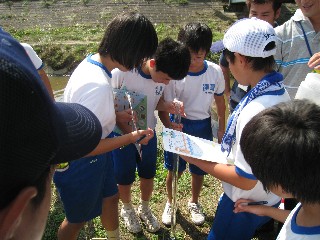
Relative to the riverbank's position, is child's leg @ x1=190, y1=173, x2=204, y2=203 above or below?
above

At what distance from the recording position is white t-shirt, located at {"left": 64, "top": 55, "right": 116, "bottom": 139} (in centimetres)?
182

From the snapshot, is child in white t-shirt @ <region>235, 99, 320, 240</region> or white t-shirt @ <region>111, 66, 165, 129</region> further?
white t-shirt @ <region>111, 66, 165, 129</region>

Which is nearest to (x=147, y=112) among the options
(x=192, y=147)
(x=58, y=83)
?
(x=192, y=147)

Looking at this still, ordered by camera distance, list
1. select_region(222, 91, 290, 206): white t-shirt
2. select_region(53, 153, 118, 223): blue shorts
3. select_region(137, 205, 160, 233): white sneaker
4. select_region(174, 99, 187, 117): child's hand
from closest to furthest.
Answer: select_region(222, 91, 290, 206): white t-shirt → select_region(53, 153, 118, 223): blue shorts → select_region(174, 99, 187, 117): child's hand → select_region(137, 205, 160, 233): white sneaker

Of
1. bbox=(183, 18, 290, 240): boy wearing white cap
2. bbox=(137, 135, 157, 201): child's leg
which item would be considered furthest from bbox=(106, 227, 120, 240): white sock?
bbox=(183, 18, 290, 240): boy wearing white cap

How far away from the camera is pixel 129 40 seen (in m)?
1.96

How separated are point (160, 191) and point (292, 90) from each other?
153cm

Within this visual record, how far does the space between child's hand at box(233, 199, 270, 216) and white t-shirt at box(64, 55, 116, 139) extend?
82 cm

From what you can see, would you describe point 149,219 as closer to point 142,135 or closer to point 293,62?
point 142,135

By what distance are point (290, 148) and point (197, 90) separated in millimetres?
1612

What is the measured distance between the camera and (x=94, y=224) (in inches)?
113

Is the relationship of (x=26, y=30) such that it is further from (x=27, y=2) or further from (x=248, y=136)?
(x=248, y=136)

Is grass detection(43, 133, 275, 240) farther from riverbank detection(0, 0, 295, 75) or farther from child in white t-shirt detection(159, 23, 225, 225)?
riverbank detection(0, 0, 295, 75)

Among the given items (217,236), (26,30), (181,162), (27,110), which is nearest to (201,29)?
(181,162)
